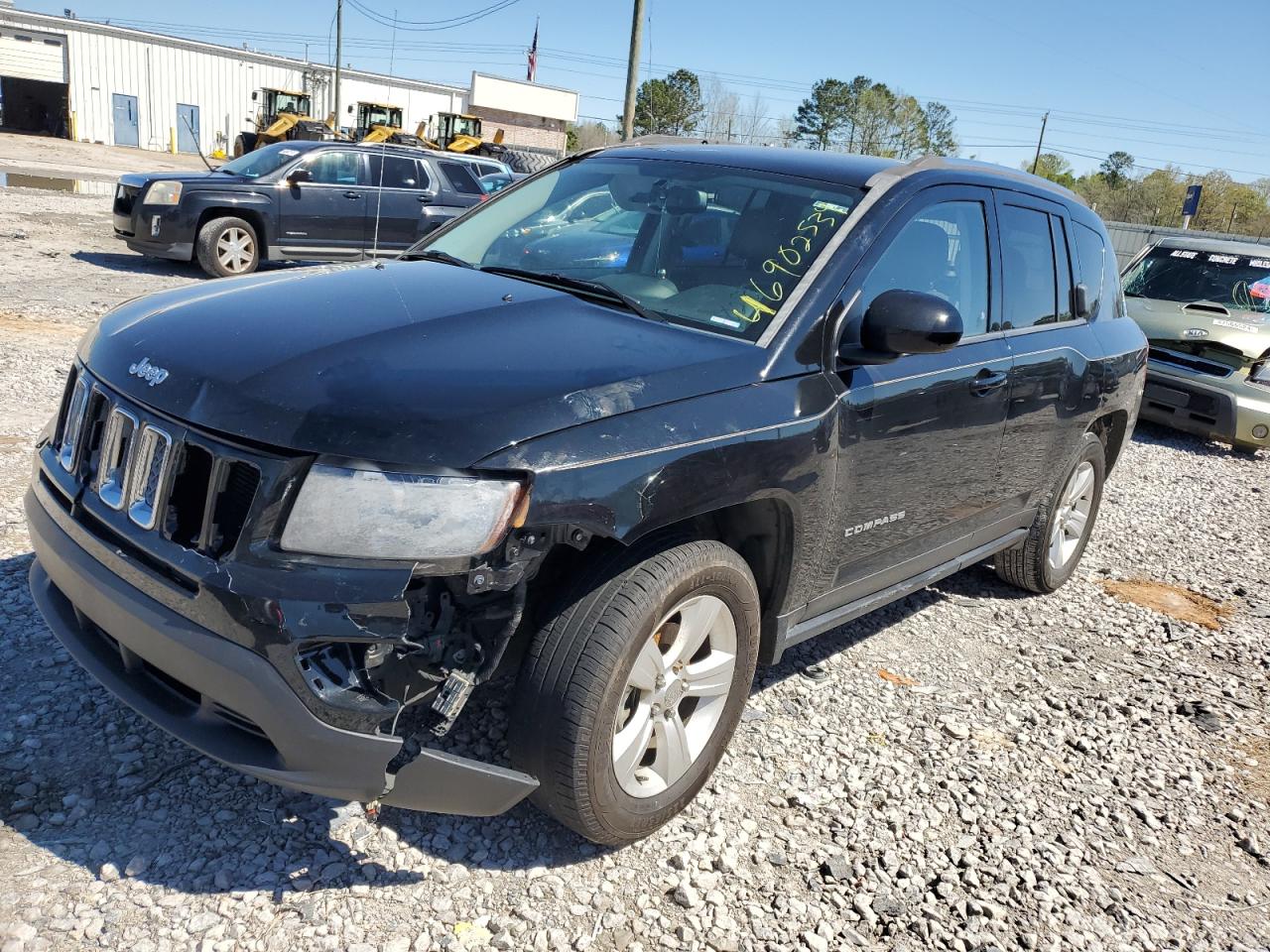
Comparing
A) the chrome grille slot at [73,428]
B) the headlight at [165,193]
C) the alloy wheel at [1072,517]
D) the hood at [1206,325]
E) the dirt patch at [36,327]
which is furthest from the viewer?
the headlight at [165,193]

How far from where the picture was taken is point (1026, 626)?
4.80m

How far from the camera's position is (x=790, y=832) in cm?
299

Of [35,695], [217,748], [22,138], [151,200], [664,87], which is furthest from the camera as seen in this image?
[664,87]

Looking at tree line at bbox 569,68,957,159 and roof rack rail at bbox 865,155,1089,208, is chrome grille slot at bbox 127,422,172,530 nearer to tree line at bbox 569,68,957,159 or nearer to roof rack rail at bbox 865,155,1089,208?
roof rack rail at bbox 865,155,1089,208

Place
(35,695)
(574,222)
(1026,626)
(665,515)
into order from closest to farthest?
1. (665,515)
2. (35,695)
3. (574,222)
4. (1026,626)

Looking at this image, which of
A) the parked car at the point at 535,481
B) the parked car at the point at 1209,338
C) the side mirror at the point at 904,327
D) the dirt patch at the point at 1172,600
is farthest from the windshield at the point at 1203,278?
the side mirror at the point at 904,327

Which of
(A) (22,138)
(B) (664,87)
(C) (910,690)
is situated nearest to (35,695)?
(C) (910,690)

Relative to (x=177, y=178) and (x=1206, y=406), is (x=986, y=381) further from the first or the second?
(x=177, y=178)

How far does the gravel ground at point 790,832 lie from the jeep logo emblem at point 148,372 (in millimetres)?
1179

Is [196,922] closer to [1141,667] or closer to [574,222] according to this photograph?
[574,222]

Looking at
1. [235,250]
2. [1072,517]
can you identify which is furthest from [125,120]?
[1072,517]

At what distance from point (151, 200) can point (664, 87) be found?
68339 mm

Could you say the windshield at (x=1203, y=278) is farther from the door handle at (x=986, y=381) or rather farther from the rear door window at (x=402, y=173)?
the rear door window at (x=402, y=173)

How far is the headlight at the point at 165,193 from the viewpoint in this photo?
1175cm
